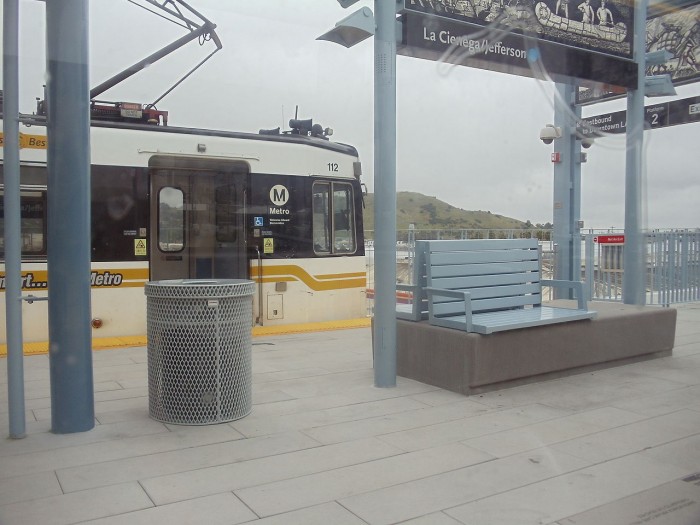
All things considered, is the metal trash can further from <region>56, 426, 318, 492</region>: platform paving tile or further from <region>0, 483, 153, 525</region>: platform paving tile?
<region>0, 483, 153, 525</region>: platform paving tile

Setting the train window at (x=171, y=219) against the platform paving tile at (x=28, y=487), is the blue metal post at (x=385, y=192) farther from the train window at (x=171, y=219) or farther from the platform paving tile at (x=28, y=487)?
the train window at (x=171, y=219)

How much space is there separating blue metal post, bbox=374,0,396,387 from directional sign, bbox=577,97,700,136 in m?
4.68

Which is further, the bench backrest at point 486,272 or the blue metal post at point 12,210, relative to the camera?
the bench backrest at point 486,272

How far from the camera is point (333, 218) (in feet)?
31.5

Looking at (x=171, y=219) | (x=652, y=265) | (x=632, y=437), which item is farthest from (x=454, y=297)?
(x=652, y=265)

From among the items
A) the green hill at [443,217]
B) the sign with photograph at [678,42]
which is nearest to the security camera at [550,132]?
the sign with photograph at [678,42]

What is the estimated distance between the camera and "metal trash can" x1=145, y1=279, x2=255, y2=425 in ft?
14.4

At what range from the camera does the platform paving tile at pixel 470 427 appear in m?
4.16

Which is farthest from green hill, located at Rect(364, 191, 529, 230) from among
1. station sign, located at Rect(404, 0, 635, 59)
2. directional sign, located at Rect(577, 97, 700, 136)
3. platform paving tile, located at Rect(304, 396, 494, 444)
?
directional sign, located at Rect(577, 97, 700, 136)

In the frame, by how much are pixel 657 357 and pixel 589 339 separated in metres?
1.27

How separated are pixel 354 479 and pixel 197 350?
1.49m

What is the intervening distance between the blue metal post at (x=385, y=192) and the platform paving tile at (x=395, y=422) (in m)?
0.77

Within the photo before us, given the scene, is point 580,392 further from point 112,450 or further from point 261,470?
point 112,450

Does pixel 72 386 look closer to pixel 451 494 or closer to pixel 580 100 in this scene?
pixel 451 494
